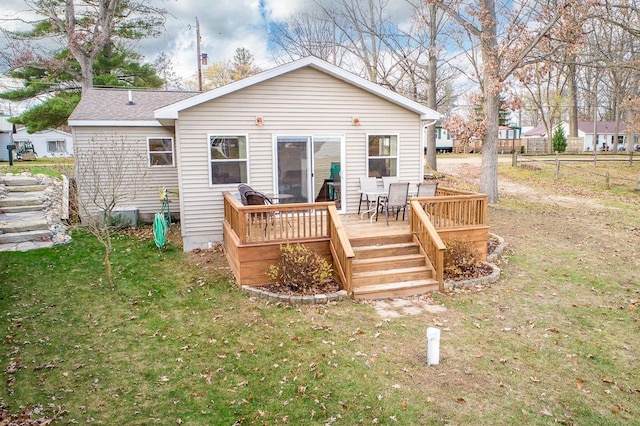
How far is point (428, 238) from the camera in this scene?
8133mm

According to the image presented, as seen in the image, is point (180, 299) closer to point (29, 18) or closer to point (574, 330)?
point (574, 330)

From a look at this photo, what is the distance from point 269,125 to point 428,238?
4678mm

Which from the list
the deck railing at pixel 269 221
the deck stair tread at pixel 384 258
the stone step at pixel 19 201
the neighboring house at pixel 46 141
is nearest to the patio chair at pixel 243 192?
the deck railing at pixel 269 221

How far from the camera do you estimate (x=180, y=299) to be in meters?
7.47

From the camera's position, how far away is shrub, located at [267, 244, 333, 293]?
7488 millimetres

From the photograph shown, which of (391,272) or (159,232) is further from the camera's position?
(159,232)

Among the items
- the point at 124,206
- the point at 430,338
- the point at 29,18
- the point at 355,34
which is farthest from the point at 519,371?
the point at 29,18

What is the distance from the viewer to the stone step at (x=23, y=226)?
1055cm

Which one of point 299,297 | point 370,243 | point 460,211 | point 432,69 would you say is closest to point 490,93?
point 432,69

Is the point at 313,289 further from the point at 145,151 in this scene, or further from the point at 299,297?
the point at 145,151

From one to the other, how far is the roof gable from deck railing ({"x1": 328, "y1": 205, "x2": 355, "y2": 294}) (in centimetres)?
386

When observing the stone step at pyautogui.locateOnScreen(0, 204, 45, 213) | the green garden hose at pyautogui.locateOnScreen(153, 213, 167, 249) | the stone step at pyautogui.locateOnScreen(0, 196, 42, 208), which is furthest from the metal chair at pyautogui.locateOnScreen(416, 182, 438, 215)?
the stone step at pyautogui.locateOnScreen(0, 196, 42, 208)

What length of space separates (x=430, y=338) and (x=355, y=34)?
21.9 meters

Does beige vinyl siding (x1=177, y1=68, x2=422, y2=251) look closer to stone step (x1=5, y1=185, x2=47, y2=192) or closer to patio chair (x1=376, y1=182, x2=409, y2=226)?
patio chair (x1=376, y1=182, x2=409, y2=226)
